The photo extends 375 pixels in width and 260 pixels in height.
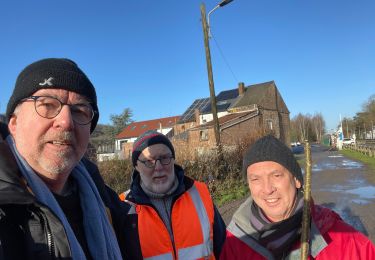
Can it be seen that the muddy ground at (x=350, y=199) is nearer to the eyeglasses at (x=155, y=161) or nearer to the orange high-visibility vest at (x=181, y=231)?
the orange high-visibility vest at (x=181, y=231)

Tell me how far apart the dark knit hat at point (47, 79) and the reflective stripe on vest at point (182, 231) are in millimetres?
1468

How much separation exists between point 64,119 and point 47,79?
230mm

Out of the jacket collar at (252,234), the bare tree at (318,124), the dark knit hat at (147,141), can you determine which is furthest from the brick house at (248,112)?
the bare tree at (318,124)

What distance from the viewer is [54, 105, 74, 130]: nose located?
1.68 metres

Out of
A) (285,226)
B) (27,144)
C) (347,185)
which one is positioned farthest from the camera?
(347,185)

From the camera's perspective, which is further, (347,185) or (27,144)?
(347,185)

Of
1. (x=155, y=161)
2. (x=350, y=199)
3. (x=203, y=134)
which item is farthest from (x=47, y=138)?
(x=203, y=134)

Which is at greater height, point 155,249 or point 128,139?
point 128,139

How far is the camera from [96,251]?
5.91ft

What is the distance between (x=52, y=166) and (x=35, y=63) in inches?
23.3

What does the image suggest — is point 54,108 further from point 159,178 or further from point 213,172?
point 213,172

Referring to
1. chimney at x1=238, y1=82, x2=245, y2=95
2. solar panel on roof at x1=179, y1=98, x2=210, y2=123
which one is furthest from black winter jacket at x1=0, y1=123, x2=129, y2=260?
chimney at x1=238, y1=82, x2=245, y2=95

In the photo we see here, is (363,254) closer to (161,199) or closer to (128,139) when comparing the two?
(161,199)

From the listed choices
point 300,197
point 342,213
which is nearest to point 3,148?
point 300,197
